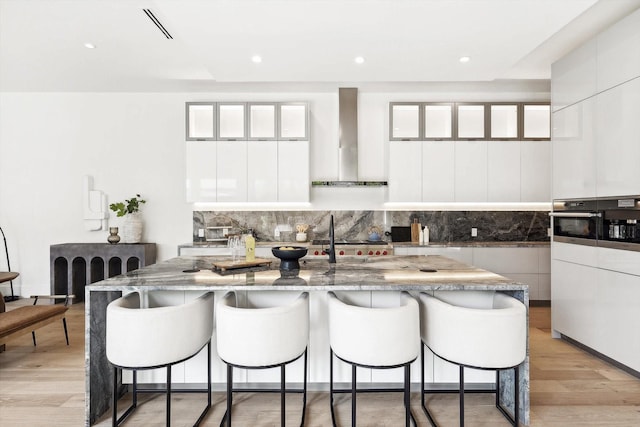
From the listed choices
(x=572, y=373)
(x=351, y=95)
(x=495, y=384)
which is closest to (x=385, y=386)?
(x=495, y=384)

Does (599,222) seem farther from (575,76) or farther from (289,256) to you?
(289,256)

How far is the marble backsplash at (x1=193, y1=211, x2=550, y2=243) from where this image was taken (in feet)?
16.6

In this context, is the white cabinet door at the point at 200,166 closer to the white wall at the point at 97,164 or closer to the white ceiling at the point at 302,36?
the white wall at the point at 97,164

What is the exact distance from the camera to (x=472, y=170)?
15.5 feet

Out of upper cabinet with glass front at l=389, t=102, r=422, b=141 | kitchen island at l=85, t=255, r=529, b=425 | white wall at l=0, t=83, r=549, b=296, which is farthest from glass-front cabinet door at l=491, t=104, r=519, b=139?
kitchen island at l=85, t=255, r=529, b=425

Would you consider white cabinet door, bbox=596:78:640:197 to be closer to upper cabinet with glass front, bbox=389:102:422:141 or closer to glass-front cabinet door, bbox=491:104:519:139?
glass-front cabinet door, bbox=491:104:519:139

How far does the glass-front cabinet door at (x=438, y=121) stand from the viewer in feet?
15.5

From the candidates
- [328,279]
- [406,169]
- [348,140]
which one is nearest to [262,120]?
[348,140]

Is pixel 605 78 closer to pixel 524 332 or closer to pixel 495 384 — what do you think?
pixel 524 332

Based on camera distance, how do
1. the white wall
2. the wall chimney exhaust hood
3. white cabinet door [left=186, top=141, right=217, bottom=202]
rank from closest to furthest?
white cabinet door [left=186, top=141, right=217, bottom=202]
the wall chimney exhaust hood
the white wall

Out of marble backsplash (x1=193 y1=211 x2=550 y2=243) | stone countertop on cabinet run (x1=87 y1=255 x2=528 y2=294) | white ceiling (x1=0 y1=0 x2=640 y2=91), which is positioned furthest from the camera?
marble backsplash (x1=193 y1=211 x2=550 y2=243)

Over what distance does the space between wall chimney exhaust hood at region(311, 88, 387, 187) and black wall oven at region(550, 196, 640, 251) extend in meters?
2.13

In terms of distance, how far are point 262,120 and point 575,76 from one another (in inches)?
133

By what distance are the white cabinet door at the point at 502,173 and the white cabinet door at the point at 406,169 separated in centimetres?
90
